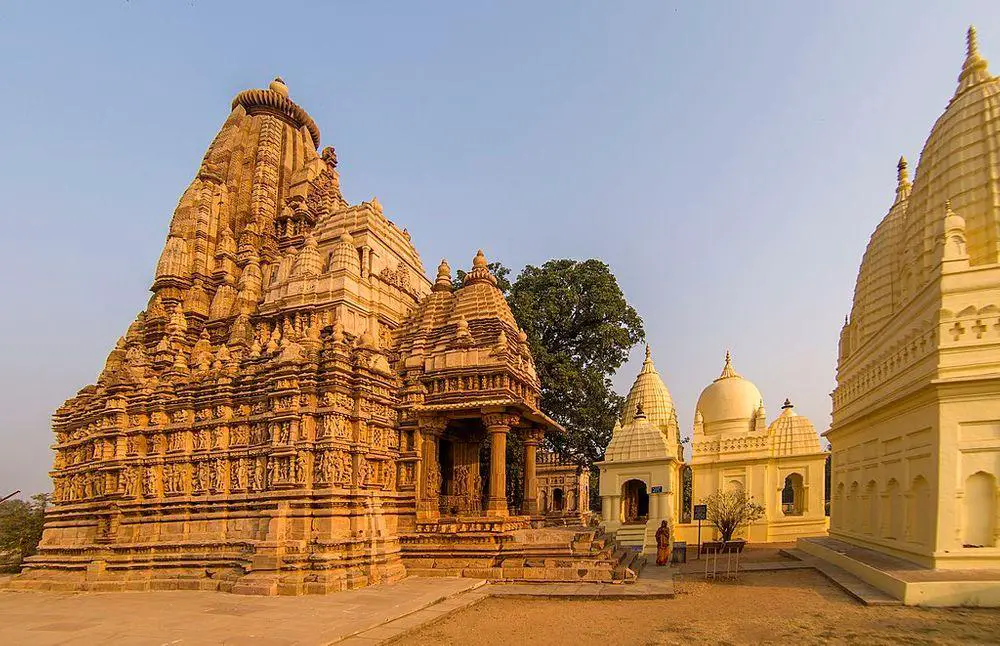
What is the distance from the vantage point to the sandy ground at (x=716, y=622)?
30.7 ft

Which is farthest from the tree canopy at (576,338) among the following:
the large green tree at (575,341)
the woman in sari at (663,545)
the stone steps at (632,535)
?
the woman in sari at (663,545)

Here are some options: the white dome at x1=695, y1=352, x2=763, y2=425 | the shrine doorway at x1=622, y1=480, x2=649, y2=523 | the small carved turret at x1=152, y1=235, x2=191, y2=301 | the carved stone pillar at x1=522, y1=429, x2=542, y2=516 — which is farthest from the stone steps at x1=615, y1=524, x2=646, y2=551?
the small carved turret at x1=152, y1=235, x2=191, y2=301

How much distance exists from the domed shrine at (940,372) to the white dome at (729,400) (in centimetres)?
1111

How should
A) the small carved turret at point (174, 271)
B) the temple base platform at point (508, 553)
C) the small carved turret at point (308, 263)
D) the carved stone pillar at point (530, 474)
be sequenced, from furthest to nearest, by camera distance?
the small carved turret at point (174, 271) → the small carved turret at point (308, 263) → the carved stone pillar at point (530, 474) → the temple base platform at point (508, 553)

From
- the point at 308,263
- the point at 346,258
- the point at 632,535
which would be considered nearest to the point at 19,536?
the point at 308,263

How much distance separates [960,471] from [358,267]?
1570 centimetres

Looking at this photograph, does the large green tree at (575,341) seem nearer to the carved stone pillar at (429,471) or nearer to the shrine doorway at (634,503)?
the shrine doorway at (634,503)

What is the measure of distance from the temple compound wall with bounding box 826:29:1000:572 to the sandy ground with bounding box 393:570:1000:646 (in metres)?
2.04

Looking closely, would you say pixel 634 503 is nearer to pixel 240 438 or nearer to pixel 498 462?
pixel 498 462

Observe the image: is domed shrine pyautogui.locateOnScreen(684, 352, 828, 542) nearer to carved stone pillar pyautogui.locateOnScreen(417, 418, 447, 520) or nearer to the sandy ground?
the sandy ground

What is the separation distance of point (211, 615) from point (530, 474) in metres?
9.75

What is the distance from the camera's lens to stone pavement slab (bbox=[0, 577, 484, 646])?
9.34 meters

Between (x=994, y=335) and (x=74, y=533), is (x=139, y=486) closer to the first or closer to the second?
(x=74, y=533)

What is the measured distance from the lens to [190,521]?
15945 mm
